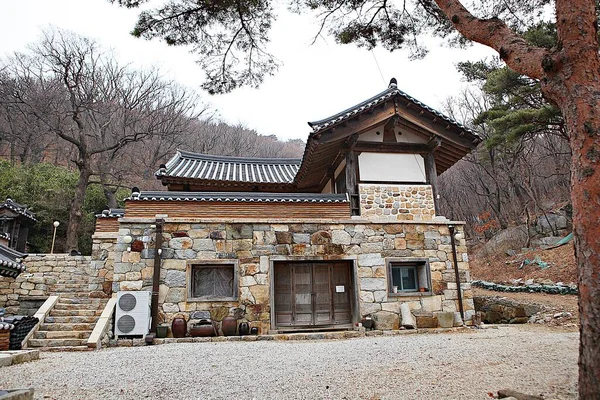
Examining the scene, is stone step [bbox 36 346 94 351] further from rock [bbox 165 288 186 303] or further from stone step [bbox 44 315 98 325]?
rock [bbox 165 288 186 303]

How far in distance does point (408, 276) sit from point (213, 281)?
4.75m

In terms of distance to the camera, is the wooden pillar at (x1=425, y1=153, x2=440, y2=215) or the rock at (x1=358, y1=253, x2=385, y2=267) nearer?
the rock at (x1=358, y1=253, x2=385, y2=267)

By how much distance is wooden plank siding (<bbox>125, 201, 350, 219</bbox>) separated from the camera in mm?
8625

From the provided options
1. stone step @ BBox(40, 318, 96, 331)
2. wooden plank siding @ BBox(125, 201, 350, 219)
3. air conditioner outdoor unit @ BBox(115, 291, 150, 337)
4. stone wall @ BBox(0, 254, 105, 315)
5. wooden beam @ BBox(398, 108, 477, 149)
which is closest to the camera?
stone step @ BBox(40, 318, 96, 331)

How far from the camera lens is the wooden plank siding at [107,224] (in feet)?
40.7

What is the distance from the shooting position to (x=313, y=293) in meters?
9.19

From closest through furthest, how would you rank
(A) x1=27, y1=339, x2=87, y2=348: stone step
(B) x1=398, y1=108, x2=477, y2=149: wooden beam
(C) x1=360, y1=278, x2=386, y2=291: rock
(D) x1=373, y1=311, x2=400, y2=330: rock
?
(A) x1=27, y1=339, x2=87, y2=348: stone step < (D) x1=373, y1=311, x2=400, y2=330: rock < (C) x1=360, y1=278, x2=386, y2=291: rock < (B) x1=398, y1=108, x2=477, y2=149: wooden beam

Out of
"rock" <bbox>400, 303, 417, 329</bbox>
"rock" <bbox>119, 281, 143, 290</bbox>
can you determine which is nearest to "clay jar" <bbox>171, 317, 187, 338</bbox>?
"rock" <bbox>119, 281, 143, 290</bbox>

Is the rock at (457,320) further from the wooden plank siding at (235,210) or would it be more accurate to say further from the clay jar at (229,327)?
the clay jar at (229,327)

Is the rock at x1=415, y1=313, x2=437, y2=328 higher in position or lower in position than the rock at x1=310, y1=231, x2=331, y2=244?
lower

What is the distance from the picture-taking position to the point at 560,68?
9.84 feet

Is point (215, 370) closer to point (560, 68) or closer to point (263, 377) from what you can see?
point (263, 377)

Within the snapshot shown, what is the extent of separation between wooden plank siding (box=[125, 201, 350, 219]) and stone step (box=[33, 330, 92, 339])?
257cm

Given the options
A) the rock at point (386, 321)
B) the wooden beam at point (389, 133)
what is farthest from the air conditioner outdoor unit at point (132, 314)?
the wooden beam at point (389, 133)
